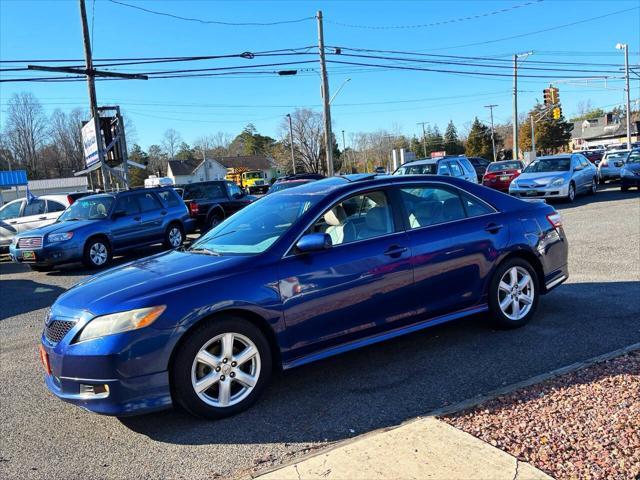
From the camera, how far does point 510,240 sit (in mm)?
5113

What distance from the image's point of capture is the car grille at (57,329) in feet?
12.0

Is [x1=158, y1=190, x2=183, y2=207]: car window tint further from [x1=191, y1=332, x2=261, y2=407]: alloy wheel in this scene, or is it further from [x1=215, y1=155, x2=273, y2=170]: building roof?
[x1=215, y1=155, x2=273, y2=170]: building roof

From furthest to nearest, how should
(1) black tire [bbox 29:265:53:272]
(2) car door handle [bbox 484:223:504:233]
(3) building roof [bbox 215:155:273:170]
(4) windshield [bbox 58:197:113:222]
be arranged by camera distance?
(3) building roof [bbox 215:155:273:170], (4) windshield [bbox 58:197:113:222], (1) black tire [bbox 29:265:53:272], (2) car door handle [bbox 484:223:504:233]

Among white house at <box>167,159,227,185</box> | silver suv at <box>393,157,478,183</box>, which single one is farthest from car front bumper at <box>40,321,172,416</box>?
white house at <box>167,159,227,185</box>

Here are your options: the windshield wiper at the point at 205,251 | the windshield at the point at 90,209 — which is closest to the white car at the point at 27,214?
the windshield at the point at 90,209

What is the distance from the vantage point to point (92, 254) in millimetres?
11891

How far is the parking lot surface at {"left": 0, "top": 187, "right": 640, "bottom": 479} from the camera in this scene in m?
3.31

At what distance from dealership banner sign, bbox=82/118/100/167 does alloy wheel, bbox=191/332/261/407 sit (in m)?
19.3

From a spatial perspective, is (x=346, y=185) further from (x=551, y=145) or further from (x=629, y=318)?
(x=551, y=145)

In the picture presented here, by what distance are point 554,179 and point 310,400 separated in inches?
629

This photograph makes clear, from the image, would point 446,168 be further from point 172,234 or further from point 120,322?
point 120,322

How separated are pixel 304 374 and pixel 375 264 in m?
1.14

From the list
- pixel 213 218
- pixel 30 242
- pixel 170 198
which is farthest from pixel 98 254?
pixel 213 218

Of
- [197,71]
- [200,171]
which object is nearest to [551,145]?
[200,171]
